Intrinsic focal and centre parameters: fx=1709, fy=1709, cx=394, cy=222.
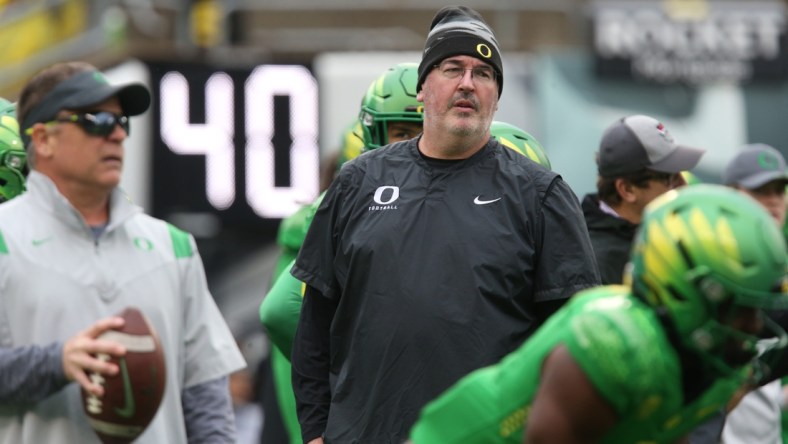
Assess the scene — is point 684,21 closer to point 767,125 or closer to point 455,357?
point 767,125

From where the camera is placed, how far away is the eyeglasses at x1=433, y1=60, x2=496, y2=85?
18.9 feet

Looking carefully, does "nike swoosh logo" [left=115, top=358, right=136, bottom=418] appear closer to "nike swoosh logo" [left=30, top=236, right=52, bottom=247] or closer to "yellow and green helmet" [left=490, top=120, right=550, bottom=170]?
"nike swoosh logo" [left=30, top=236, right=52, bottom=247]

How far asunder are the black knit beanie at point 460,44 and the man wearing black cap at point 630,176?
113cm

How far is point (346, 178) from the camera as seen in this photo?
5.80 metres

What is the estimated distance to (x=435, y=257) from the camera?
17.8 ft

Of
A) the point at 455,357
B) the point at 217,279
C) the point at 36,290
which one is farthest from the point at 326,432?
Answer: the point at 217,279

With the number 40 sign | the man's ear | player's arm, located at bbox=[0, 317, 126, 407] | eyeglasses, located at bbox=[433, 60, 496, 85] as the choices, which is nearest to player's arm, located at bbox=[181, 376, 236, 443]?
player's arm, located at bbox=[0, 317, 126, 407]

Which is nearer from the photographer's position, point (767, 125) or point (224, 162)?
point (224, 162)

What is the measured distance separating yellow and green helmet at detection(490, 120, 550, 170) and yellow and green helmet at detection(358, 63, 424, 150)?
1.04ft

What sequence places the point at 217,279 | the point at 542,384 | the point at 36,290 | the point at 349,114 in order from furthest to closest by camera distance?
the point at 217,279 → the point at 349,114 → the point at 36,290 → the point at 542,384

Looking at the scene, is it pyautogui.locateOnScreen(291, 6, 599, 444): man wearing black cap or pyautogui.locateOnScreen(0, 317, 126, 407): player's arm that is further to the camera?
pyautogui.locateOnScreen(291, 6, 599, 444): man wearing black cap

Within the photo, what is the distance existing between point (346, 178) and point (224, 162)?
8290 mm

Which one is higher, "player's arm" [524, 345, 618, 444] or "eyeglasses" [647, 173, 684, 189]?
"eyeglasses" [647, 173, 684, 189]

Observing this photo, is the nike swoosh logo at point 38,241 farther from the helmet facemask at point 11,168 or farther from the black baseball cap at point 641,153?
the black baseball cap at point 641,153
